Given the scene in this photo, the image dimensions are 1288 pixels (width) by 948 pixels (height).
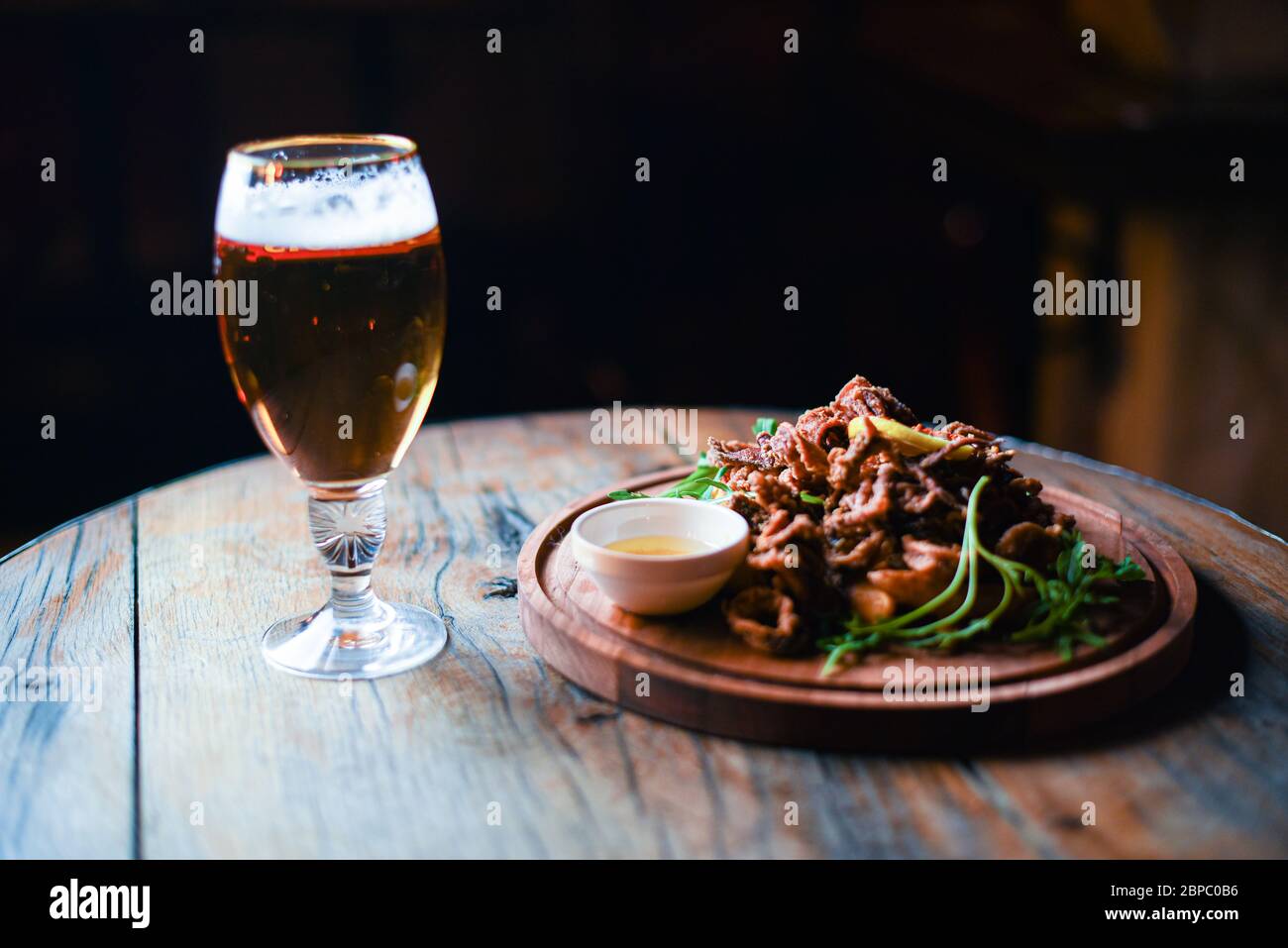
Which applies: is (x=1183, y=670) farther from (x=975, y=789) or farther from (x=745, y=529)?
(x=745, y=529)

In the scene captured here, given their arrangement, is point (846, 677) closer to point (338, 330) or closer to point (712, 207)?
point (338, 330)

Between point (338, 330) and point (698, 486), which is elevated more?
point (338, 330)

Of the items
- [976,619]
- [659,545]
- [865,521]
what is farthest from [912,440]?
[659,545]

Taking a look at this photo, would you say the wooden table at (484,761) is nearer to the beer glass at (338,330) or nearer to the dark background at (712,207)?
the beer glass at (338,330)

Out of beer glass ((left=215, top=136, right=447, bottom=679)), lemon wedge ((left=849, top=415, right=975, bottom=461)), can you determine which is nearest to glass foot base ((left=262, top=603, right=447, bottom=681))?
beer glass ((left=215, top=136, right=447, bottom=679))

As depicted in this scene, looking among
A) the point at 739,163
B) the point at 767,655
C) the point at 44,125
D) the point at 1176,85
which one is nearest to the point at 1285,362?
the point at 1176,85

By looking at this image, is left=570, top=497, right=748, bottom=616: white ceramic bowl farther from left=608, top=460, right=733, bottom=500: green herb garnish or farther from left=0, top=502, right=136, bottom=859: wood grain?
left=0, top=502, right=136, bottom=859: wood grain
